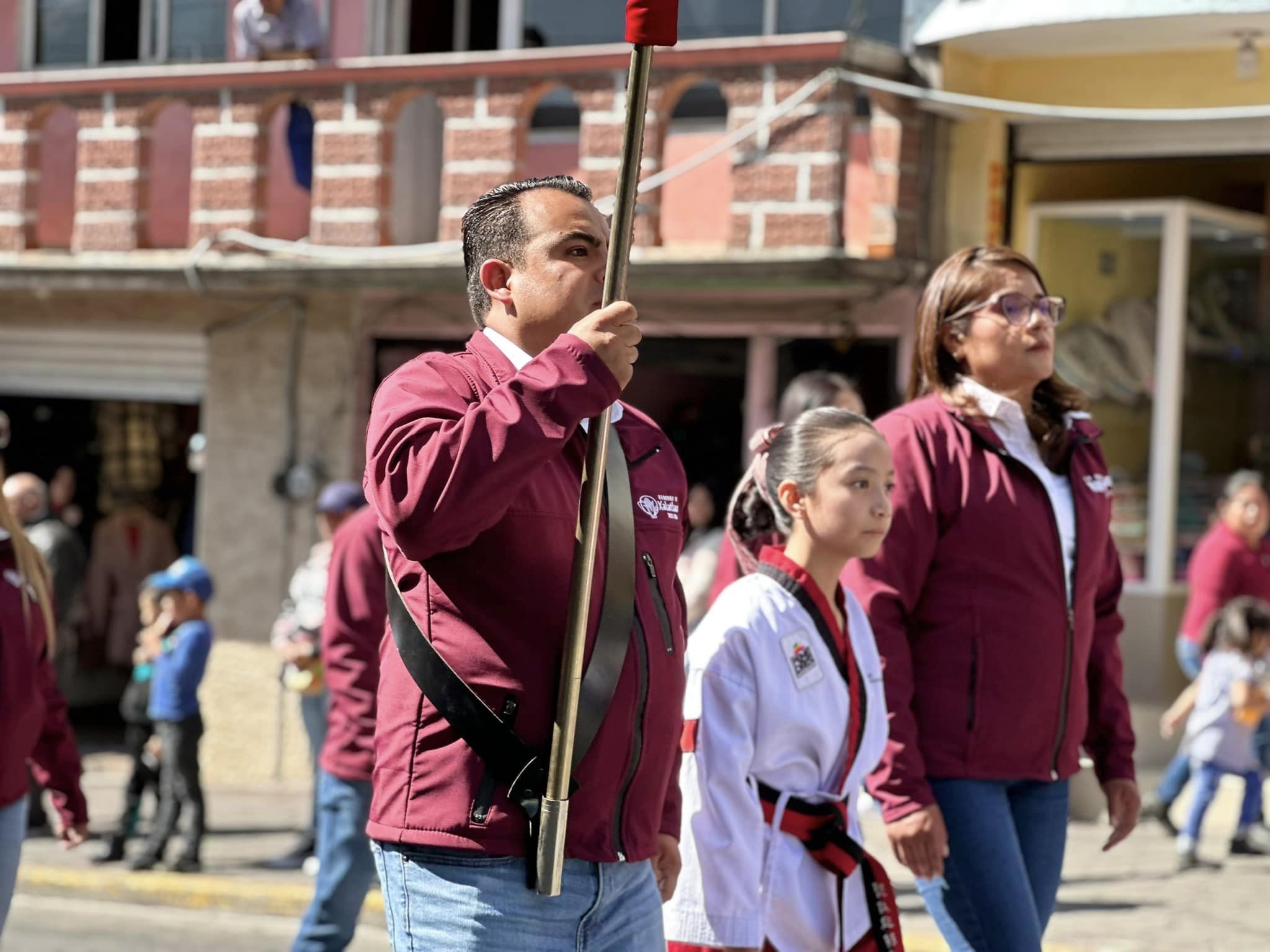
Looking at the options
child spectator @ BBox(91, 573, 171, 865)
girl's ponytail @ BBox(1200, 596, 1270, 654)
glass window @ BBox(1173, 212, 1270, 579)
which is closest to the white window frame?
child spectator @ BBox(91, 573, 171, 865)

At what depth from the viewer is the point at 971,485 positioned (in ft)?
14.1

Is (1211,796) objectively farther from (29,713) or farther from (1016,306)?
(29,713)

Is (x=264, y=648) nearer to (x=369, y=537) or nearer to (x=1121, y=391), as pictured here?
(x=1121, y=391)

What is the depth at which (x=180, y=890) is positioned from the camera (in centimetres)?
928

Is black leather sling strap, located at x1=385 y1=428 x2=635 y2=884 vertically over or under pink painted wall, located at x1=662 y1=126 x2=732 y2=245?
under

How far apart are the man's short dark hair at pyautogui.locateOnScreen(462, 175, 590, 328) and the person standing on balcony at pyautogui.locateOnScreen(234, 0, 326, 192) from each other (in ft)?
32.5

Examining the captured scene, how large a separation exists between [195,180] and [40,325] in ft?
6.81

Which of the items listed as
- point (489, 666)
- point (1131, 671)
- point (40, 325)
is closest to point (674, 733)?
point (489, 666)

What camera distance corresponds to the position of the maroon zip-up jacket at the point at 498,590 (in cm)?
277

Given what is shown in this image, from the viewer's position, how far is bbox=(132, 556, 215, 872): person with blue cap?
9562 mm

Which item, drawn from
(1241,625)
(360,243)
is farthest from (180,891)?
(1241,625)

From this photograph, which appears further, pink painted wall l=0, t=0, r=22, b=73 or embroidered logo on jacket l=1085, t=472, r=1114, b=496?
pink painted wall l=0, t=0, r=22, b=73

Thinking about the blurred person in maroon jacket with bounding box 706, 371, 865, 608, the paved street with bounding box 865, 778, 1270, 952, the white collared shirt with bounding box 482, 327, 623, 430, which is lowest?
the paved street with bounding box 865, 778, 1270, 952

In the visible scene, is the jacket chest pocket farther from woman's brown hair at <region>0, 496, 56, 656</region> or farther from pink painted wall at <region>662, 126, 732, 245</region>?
pink painted wall at <region>662, 126, 732, 245</region>
